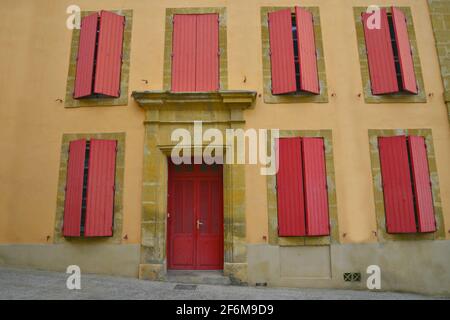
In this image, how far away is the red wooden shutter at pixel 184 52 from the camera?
6700mm

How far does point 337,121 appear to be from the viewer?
6.55m

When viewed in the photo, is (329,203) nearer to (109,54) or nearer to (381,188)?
(381,188)

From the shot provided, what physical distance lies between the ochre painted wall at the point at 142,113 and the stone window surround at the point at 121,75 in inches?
4.2

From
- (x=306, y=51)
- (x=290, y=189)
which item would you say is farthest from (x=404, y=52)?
(x=290, y=189)

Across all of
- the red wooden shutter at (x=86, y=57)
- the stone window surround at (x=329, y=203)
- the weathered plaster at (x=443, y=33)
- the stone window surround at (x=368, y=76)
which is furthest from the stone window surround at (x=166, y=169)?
the weathered plaster at (x=443, y=33)

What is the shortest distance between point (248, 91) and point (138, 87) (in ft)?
7.36

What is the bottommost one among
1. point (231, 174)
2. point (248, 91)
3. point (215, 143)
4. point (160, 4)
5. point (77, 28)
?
point (231, 174)

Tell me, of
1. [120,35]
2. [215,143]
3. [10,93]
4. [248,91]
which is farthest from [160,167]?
[10,93]

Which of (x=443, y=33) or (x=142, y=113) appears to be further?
(x=443, y=33)

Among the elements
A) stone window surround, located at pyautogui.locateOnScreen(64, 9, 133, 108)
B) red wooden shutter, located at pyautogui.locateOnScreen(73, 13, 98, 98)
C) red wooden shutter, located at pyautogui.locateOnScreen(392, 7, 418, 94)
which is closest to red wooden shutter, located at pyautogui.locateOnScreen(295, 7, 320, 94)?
red wooden shutter, located at pyautogui.locateOnScreen(392, 7, 418, 94)

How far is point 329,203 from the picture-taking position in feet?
20.5

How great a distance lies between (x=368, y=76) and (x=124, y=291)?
6.03 m

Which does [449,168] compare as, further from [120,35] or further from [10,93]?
[10,93]

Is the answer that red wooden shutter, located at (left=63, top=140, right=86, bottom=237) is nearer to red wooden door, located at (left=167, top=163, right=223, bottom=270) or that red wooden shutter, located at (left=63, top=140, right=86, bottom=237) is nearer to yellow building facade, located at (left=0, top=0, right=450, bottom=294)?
yellow building facade, located at (left=0, top=0, right=450, bottom=294)
